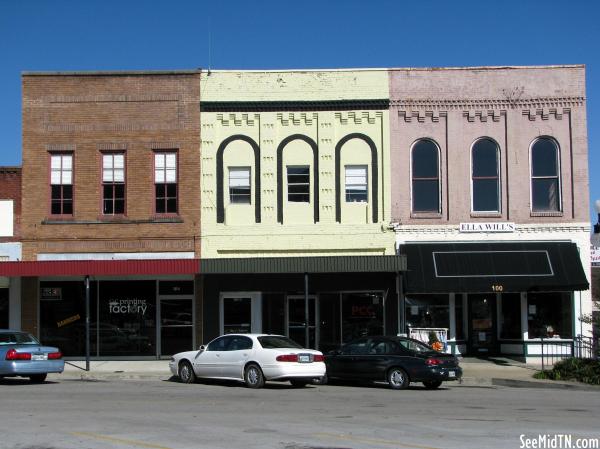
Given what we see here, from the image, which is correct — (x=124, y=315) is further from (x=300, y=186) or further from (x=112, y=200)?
(x=300, y=186)

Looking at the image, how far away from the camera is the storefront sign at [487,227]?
26.2m

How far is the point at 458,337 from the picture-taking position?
87.5ft

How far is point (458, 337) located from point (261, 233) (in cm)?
714

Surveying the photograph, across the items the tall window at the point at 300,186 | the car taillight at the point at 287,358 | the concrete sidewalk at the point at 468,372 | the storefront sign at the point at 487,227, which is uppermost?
the tall window at the point at 300,186

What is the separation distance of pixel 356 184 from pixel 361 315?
4.22 meters

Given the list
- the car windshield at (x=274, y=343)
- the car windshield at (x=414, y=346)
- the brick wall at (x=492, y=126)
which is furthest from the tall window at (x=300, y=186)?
the car windshield at (x=414, y=346)

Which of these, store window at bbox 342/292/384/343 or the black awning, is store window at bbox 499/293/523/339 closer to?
the black awning

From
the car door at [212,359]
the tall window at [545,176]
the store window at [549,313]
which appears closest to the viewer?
the car door at [212,359]

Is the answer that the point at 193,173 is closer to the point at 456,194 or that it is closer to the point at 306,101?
the point at 306,101

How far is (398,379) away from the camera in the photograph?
765 inches
